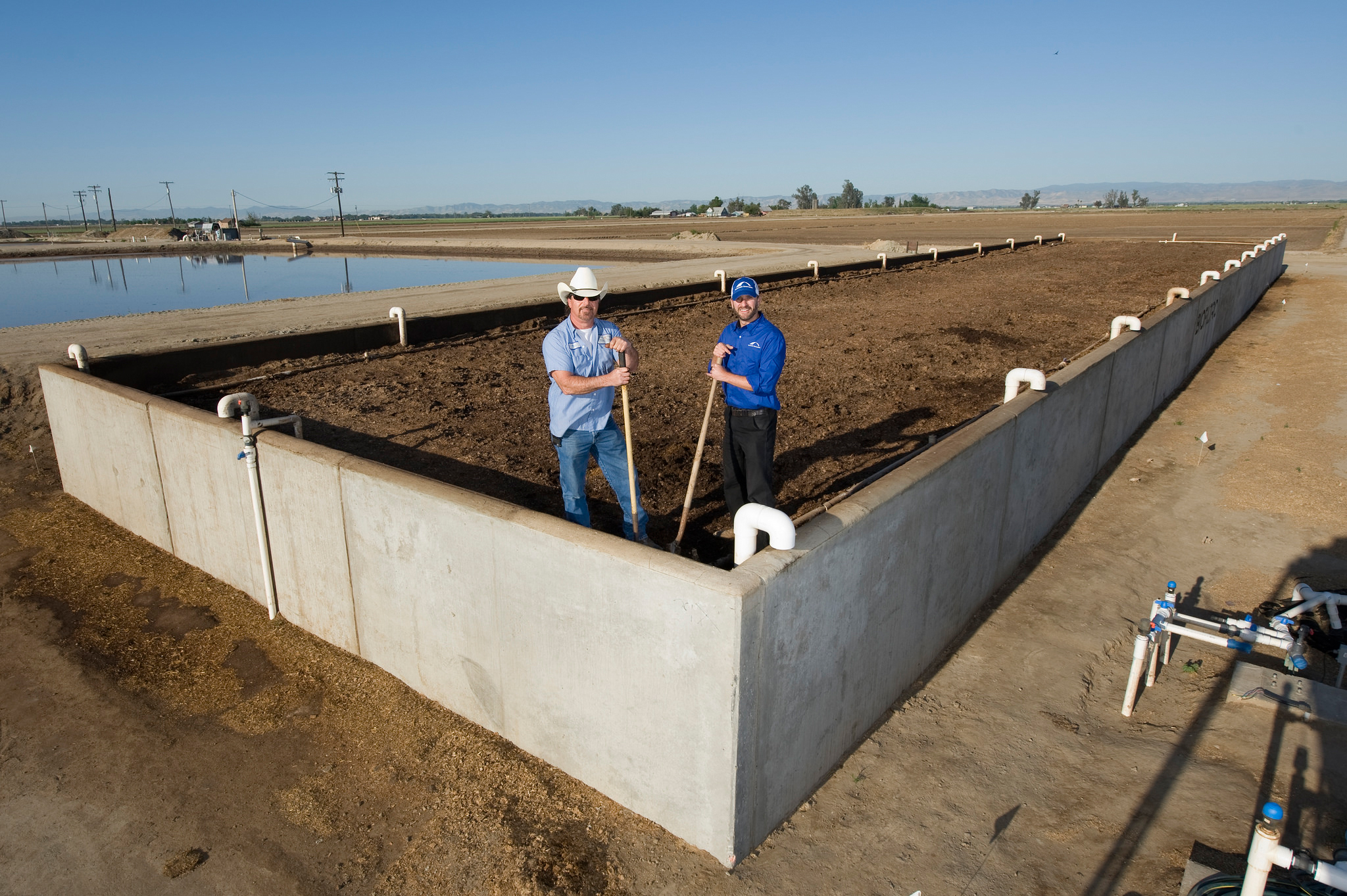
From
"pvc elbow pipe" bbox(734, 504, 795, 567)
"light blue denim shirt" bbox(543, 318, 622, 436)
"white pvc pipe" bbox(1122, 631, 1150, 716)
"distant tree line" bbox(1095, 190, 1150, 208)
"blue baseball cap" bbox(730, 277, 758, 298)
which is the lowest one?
"white pvc pipe" bbox(1122, 631, 1150, 716)

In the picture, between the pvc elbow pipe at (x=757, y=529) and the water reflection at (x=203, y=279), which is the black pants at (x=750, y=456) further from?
the water reflection at (x=203, y=279)

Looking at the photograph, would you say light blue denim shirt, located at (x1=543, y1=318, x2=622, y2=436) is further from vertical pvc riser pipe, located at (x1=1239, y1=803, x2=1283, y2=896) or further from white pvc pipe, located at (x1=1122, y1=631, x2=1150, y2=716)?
vertical pvc riser pipe, located at (x1=1239, y1=803, x2=1283, y2=896)

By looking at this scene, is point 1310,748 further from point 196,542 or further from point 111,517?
point 111,517

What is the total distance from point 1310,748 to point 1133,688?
2.45ft

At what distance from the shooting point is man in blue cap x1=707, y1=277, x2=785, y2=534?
16.3 feet

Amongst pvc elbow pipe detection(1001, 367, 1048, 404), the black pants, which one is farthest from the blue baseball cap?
pvc elbow pipe detection(1001, 367, 1048, 404)

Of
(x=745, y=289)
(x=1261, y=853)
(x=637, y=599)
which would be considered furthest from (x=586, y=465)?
(x=1261, y=853)

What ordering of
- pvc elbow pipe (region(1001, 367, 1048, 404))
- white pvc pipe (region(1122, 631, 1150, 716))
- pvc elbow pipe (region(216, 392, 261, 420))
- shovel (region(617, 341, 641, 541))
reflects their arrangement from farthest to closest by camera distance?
pvc elbow pipe (region(1001, 367, 1048, 404)), pvc elbow pipe (region(216, 392, 261, 420)), shovel (region(617, 341, 641, 541)), white pvc pipe (region(1122, 631, 1150, 716))

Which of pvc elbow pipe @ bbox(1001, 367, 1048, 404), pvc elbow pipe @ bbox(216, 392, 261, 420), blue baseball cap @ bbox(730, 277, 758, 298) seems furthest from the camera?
pvc elbow pipe @ bbox(1001, 367, 1048, 404)

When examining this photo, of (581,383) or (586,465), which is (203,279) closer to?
(586,465)

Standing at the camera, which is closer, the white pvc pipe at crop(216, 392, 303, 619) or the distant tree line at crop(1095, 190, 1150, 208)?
the white pvc pipe at crop(216, 392, 303, 619)

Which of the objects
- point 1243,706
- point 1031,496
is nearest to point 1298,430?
point 1031,496

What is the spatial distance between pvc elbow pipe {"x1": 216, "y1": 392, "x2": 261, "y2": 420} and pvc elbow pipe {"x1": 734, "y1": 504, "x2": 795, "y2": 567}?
11.4 feet

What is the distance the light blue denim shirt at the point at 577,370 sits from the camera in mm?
4719
